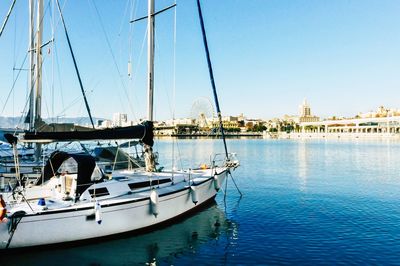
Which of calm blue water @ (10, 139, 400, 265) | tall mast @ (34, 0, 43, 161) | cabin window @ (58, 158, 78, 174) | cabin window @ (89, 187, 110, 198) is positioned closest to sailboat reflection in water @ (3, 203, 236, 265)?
calm blue water @ (10, 139, 400, 265)

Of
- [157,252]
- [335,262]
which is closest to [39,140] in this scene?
[157,252]

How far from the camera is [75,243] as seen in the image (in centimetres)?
1284

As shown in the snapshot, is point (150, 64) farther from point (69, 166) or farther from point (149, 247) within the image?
point (149, 247)

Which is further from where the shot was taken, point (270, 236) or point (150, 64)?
point (150, 64)

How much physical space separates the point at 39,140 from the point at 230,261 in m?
9.23

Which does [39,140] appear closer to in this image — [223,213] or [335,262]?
[223,213]

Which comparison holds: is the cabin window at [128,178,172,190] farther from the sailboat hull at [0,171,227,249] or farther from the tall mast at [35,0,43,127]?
the tall mast at [35,0,43,127]

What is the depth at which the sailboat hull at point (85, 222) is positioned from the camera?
1162 centimetres

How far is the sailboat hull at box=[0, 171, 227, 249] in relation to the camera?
11.6m

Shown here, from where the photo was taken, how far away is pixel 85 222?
12719 millimetres

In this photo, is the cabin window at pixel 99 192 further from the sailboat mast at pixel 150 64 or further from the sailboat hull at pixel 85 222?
the sailboat mast at pixel 150 64

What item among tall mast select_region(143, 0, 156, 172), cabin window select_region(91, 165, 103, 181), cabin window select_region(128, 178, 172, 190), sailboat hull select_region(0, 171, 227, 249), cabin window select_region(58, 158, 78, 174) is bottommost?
sailboat hull select_region(0, 171, 227, 249)

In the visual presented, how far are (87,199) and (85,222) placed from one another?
106 cm

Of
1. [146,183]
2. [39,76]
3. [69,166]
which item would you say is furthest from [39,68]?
[146,183]
